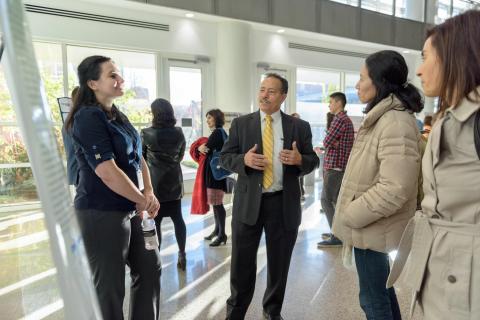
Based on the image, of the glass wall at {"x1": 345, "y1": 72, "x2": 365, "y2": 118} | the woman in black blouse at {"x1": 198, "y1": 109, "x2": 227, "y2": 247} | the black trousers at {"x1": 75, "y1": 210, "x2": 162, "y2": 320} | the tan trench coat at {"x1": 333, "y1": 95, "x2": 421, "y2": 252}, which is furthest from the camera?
the glass wall at {"x1": 345, "y1": 72, "x2": 365, "y2": 118}

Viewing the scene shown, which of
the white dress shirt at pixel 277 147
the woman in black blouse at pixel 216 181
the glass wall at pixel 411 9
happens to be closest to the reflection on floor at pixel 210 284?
the woman in black blouse at pixel 216 181

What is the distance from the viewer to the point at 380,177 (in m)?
1.50

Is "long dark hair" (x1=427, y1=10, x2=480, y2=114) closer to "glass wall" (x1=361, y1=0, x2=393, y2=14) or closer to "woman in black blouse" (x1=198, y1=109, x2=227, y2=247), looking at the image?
"woman in black blouse" (x1=198, y1=109, x2=227, y2=247)

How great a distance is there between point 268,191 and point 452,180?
1254mm

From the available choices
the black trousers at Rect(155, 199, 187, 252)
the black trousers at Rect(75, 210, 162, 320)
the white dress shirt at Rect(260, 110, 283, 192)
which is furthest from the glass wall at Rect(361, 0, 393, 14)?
the black trousers at Rect(75, 210, 162, 320)

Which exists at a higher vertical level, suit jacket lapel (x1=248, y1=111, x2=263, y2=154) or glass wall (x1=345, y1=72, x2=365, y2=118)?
glass wall (x1=345, y1=72, x2=365, y2=118)

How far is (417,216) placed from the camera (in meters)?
1.10

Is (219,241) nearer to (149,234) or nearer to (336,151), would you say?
(336,151)

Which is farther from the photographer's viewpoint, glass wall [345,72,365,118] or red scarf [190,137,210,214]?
glass wall [345,72,365,118]

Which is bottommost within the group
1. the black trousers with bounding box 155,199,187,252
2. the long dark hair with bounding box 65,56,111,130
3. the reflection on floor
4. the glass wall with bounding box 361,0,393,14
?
the reflection on floor

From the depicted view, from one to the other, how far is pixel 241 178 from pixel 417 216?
48.2 inches

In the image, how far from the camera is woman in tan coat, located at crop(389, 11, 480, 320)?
928mm

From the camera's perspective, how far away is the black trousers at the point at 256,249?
215 centimetres

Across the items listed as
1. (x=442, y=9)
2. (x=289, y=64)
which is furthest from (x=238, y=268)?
(x=442, y=9)
